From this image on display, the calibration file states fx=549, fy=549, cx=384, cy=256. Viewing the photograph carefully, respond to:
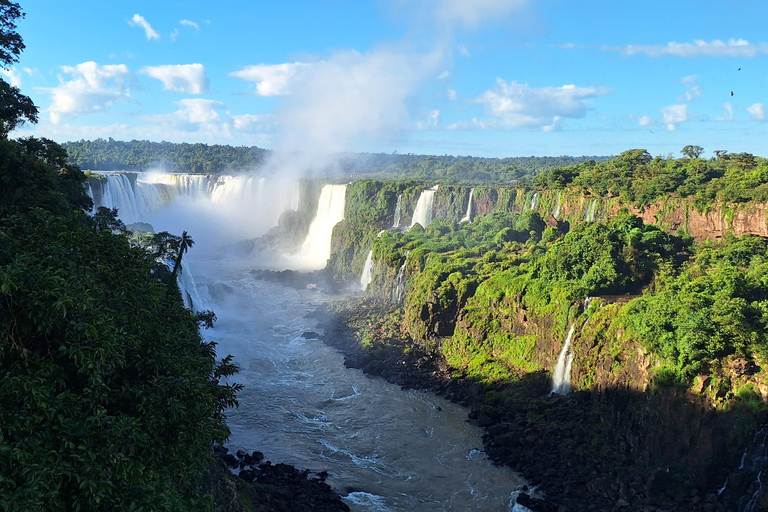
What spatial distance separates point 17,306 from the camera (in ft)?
30.1

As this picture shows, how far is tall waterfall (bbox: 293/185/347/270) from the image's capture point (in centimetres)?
7044

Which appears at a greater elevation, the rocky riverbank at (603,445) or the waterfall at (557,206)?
the waterfall at (557,206)

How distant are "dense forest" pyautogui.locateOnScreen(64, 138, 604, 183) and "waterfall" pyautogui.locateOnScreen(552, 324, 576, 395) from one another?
242ft

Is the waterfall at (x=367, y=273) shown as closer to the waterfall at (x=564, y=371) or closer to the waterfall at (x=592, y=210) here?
the waterfall at (x=592, y=210)

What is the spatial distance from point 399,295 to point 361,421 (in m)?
18.7

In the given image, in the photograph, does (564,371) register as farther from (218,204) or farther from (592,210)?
(218,204)

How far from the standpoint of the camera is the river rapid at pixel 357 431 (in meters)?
22.9

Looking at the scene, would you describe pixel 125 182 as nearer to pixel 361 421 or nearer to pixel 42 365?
pixel 361 421

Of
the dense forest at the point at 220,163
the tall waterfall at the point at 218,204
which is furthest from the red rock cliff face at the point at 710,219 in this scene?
the dense forest at the point at 220,163

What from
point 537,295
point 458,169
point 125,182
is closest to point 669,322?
point 537,295

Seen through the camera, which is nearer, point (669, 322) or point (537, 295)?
point (669, 322)

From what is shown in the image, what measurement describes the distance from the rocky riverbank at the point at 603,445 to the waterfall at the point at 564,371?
26.1 inches

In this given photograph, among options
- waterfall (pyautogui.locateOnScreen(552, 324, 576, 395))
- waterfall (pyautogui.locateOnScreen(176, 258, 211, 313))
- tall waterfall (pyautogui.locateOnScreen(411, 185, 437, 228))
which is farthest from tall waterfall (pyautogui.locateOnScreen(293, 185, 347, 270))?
waterfall (pyautogui.locateOnScreen(552, 324, 576, 395))

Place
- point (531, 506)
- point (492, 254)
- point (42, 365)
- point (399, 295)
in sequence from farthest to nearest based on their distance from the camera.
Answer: point (399, 295)
point (492, 254)
point (531, 506)
point (42, 365)
